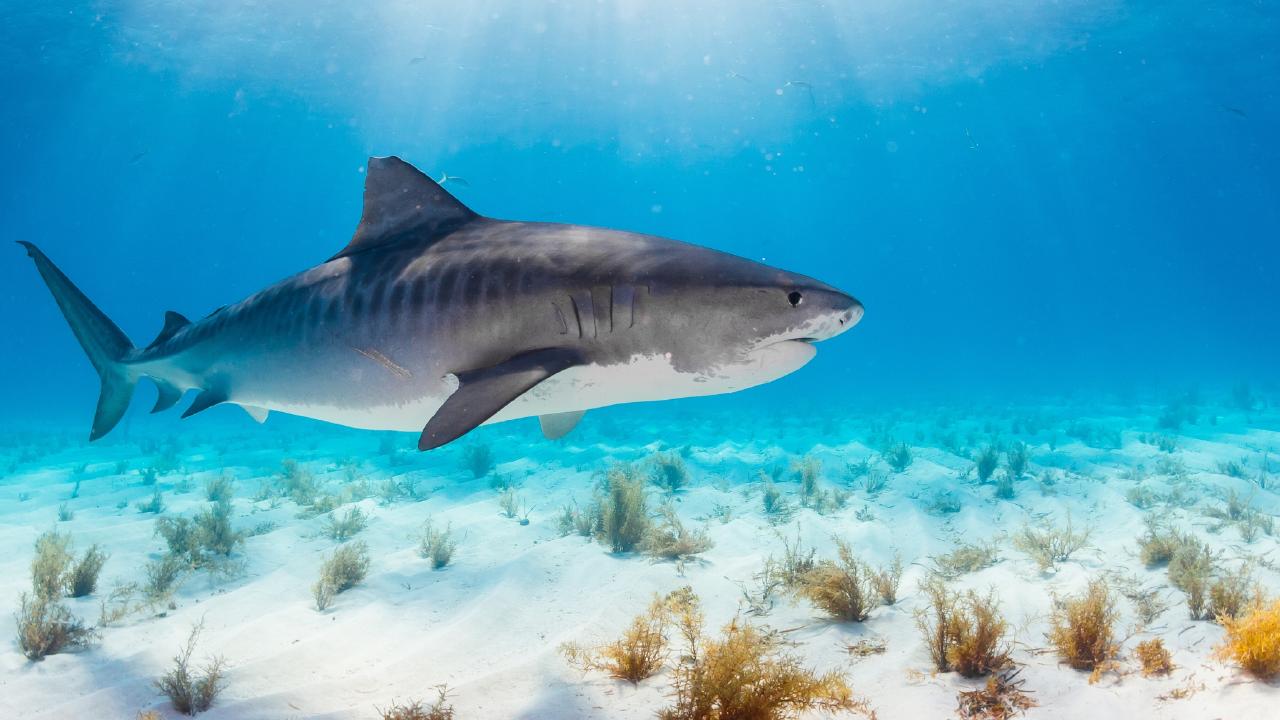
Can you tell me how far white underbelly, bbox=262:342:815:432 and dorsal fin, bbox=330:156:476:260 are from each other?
3.65ft

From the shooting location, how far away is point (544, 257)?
2.89 metres

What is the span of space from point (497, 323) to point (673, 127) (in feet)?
230

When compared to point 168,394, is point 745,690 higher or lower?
lower

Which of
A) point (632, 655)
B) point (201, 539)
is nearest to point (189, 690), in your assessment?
point (632, 655)

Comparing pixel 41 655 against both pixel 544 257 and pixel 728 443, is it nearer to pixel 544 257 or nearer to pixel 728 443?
pixel 544 257

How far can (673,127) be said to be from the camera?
221ft

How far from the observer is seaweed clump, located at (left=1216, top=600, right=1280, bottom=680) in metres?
2.57

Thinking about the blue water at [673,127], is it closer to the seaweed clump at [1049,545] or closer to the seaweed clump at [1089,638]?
the seaweed clump at [1049,545]

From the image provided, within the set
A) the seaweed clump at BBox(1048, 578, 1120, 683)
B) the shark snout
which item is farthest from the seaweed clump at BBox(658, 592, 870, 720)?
the shark snout

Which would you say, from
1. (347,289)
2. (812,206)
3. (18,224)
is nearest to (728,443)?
(347,289)

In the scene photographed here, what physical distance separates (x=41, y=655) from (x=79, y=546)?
3856 millimetres

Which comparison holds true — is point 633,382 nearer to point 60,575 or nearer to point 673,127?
point 60,575

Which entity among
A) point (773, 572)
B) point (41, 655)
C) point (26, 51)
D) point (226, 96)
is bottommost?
point (41, 655)

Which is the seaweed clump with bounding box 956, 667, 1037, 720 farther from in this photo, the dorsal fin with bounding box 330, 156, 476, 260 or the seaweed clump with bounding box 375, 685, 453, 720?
the dorsal fin with bounding box 330, 156, 476, 260
